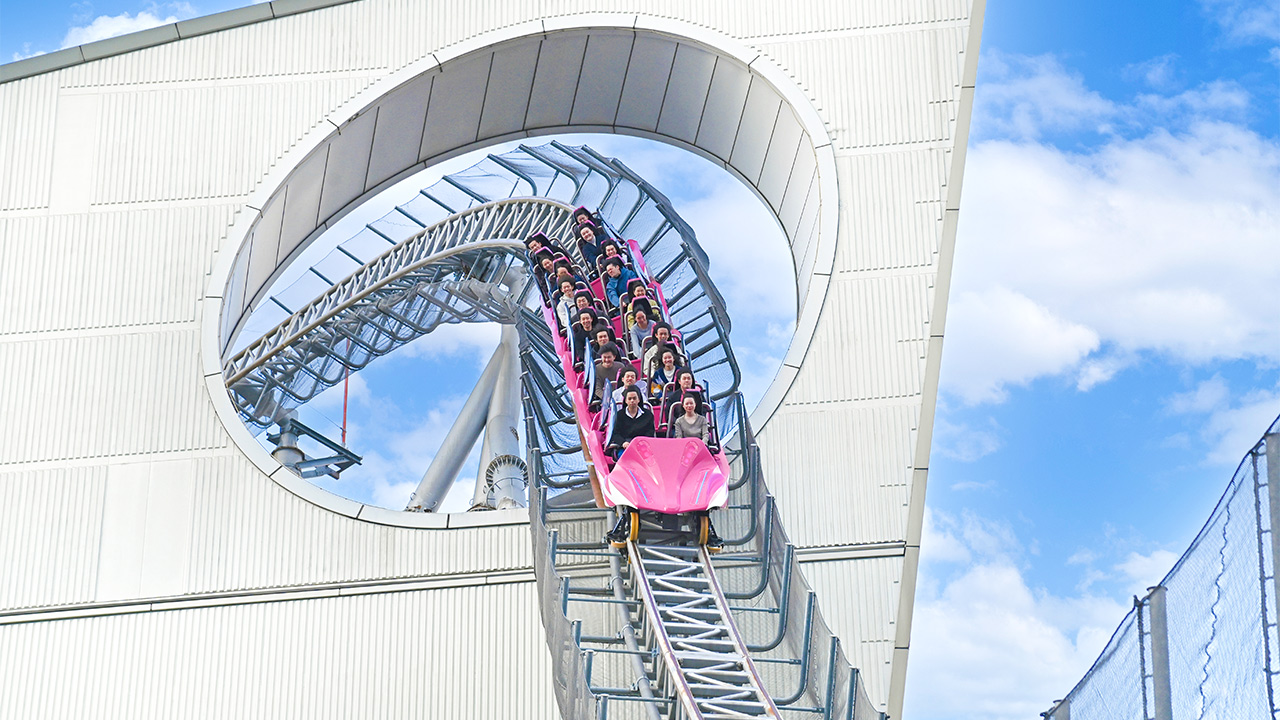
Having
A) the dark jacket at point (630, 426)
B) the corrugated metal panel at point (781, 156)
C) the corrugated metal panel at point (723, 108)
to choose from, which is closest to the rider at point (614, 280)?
the corrugated metal panel at point (781, 156)

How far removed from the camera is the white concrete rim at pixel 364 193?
14.8 metres

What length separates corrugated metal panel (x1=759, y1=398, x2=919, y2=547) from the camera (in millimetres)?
14312

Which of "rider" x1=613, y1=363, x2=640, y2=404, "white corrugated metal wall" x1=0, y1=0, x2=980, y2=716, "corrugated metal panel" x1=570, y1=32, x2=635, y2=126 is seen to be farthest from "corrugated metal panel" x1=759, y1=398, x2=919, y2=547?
"corrugated metal panel" x1=570, y1=32, x2=635, y2=126

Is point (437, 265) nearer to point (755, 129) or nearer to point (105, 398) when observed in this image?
point (755, 129)

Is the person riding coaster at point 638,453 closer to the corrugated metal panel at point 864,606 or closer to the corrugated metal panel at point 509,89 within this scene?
the corrugated metal panel at point 864,606

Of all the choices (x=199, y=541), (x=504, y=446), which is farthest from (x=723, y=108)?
(x=199, y=541)

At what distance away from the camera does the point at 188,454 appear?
15.2 meters

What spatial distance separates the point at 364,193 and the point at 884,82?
7.01 m

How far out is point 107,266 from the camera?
16.4 m

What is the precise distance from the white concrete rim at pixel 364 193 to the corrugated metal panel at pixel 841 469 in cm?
40

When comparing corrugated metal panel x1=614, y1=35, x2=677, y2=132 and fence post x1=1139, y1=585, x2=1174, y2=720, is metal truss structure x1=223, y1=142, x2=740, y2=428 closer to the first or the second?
corrugated metal panel x1=614, y1=35, x2=677, y2=132

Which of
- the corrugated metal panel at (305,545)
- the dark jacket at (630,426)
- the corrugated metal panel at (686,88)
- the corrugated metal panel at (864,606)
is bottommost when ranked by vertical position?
the corrugated metal panel at (864,606)

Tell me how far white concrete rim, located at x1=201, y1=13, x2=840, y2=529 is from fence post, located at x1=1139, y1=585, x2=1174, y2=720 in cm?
783

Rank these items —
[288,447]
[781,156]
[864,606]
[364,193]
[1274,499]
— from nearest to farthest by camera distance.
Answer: [1274,499] < [864,606] < [781,156] < [364,193] < [288,447]
